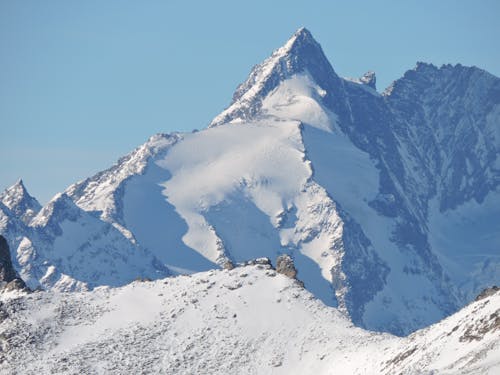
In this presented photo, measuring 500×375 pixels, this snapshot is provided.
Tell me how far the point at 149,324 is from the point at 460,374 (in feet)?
173

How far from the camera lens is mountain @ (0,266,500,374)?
16812 centimetres

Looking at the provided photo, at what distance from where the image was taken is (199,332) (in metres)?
176

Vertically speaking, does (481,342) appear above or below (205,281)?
below

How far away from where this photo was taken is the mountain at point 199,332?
168m

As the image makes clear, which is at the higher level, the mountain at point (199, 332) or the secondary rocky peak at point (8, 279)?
the secondary rocky peak at point (8, 279)

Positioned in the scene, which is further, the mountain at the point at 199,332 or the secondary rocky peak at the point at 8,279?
the secondary rocky peak at the point at 8,279

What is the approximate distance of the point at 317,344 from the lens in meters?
175

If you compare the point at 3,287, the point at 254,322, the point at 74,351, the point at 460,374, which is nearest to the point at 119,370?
the point at 74,351

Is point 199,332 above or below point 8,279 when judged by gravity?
below

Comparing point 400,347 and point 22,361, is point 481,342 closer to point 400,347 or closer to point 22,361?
point 400,347

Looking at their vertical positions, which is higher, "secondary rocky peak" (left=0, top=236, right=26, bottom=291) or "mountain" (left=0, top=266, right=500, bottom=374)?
"secondary rocky peak" (left=0, top=236, right=26, bottom=291)

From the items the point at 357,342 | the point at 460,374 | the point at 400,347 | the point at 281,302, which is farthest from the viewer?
the point at 281,302

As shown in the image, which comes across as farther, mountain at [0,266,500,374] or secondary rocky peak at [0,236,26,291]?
secondary rocky peak at [0,236,26,291]

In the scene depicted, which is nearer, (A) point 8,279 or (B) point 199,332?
(B) point 199,332
